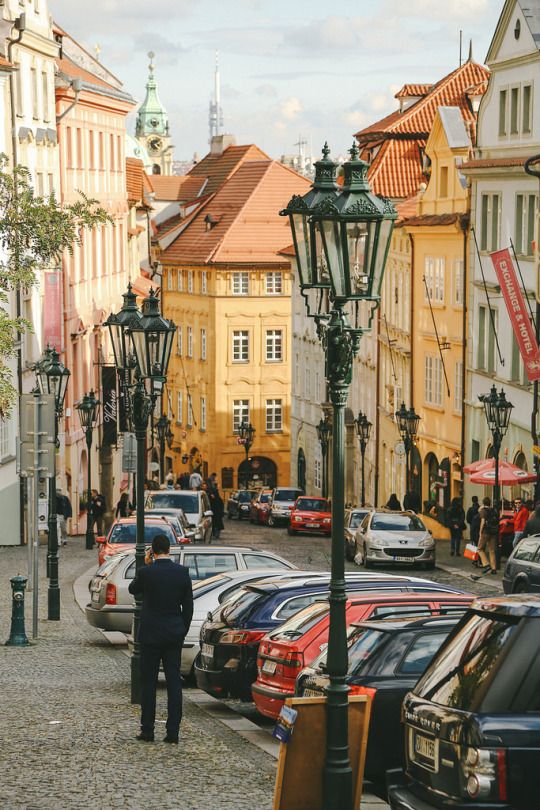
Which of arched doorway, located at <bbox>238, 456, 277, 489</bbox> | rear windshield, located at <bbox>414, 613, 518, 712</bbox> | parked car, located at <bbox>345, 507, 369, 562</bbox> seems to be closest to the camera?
rear windshield, located at <bbox>414, 613, 518, 712</bbox>

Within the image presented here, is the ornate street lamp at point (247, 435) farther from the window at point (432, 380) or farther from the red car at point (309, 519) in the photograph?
the red car at point (309, 519)

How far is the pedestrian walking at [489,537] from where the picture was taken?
38812 millimetres

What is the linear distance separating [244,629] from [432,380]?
136 feet

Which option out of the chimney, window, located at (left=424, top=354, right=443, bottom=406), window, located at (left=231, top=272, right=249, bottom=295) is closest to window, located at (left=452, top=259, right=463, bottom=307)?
window, located at (left=424, top=354, right=443, bottom=406)

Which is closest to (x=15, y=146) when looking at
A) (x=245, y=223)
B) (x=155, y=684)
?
(x=155, y=684)

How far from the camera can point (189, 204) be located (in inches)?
4626

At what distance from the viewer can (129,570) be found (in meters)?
23.8

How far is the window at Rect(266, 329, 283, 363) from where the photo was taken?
334 feet

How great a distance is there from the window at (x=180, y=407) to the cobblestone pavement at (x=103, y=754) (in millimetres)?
82759

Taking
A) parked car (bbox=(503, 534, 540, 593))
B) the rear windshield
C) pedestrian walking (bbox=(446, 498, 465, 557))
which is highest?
the rear windshield

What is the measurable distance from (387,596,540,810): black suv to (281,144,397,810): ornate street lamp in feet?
4.90

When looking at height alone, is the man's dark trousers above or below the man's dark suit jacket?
below

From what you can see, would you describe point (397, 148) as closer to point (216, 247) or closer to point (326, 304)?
point (216, 247)

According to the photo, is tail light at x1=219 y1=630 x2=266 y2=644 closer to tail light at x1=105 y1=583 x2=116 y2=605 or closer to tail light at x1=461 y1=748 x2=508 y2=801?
tail light at x1=105 y1=583 x2=116 y2=605
